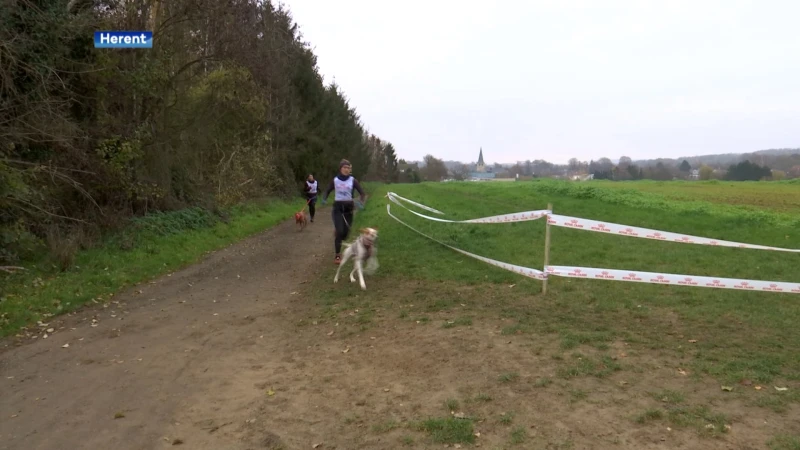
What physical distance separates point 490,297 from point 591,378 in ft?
9.31

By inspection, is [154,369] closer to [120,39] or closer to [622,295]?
[622,295]

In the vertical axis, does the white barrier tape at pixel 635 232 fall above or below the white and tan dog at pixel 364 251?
above

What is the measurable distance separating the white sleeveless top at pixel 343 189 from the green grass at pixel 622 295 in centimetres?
150

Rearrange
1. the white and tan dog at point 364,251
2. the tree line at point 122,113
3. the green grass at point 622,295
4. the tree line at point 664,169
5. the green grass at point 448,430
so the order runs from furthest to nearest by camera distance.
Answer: the tree line at point 664,169 < the tree line at point 122,113 < the white and tan dog at point 364,251 < the green grass at point 622,295 < the green grass at point 448,430

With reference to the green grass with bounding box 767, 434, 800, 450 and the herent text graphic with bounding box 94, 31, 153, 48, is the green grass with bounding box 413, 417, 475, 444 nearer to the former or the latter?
the green grass with bounding box 767, 434, 800, 450

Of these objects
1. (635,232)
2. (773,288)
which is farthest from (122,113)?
(773,288)

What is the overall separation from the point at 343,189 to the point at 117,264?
14.7 feet

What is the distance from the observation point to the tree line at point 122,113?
351 inches

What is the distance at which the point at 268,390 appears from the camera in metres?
4.55

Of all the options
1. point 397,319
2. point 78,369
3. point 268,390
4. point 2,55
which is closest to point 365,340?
point 397,319

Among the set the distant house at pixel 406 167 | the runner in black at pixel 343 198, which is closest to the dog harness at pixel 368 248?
the runner in black at pixel 343 198

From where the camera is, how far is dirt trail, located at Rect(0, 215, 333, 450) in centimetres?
389

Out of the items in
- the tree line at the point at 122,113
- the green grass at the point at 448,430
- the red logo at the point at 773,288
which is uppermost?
the tree line at the point at 122,113

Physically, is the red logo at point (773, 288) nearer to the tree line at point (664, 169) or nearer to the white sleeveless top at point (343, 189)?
the white sleeveless top at point (343, 189)
